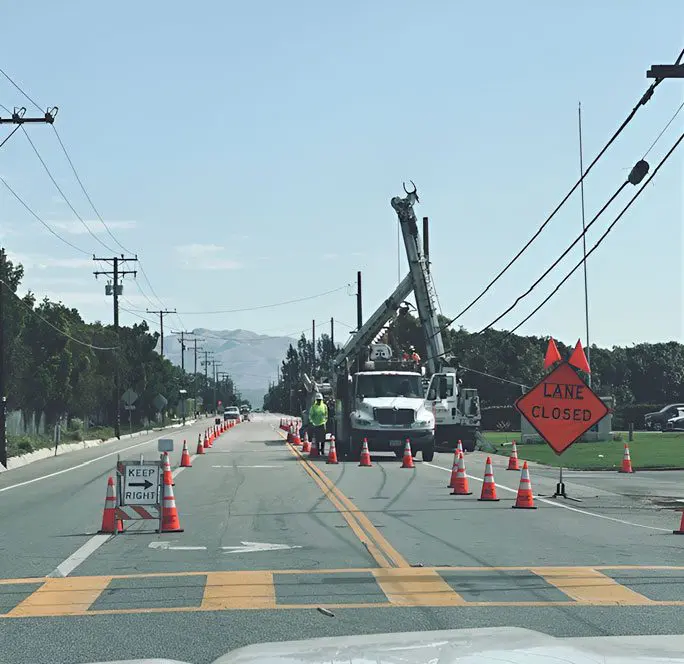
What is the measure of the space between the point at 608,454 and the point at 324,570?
28886mm

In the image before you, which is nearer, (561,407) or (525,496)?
(525,496)

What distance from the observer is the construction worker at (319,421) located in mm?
39719

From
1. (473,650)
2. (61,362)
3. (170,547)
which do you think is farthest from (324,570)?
(61,362)

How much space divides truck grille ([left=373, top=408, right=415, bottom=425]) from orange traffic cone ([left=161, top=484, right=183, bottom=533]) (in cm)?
2016

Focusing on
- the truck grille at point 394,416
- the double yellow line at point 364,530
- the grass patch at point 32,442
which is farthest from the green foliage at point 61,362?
the double yellow line at point 364,530

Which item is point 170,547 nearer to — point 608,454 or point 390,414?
point 390,414

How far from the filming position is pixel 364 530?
50.5 ft

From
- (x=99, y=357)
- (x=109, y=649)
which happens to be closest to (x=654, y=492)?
→ (x=109, y=649)

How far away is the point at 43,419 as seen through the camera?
208 ft

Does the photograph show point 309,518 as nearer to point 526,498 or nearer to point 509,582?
point 526,498

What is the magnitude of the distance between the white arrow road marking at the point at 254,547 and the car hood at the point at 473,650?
8546mm

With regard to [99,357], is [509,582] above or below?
below

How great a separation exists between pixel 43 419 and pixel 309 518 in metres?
48.8

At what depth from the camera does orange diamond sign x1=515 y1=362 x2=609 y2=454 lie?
833 inches
